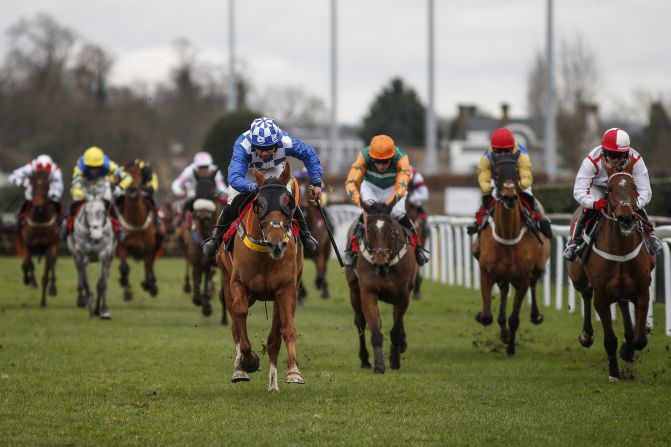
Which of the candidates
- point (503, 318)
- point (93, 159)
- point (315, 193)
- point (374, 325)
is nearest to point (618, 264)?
point (374, 325)

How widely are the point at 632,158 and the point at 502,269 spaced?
2643mm

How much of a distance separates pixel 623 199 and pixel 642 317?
108 cm

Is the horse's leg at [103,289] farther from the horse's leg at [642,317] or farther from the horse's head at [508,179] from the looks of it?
the horse's leg at [642,317]

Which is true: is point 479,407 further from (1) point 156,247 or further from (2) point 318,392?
(1) point 156,247

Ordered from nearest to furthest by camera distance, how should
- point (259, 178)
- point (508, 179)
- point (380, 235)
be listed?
1. point (259, 178)
2. point (380, 235)
3. point (508, 179)

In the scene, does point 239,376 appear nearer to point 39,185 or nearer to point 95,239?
point 95,239

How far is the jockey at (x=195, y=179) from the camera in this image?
16688 mm

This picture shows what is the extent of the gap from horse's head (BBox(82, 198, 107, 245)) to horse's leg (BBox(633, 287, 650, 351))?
334 inches

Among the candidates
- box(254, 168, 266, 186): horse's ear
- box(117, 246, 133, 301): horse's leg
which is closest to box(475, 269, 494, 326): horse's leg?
box(254, 168, 266, 186): horse's ear

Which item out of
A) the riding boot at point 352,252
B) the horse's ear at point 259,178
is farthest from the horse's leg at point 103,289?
the horse's ear at point 259,178

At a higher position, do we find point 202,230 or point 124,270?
point 202,230

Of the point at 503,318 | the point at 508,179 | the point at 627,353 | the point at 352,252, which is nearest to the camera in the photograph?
the point at 627,353

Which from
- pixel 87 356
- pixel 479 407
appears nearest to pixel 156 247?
pixel 87 356

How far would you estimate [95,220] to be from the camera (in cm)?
1622
